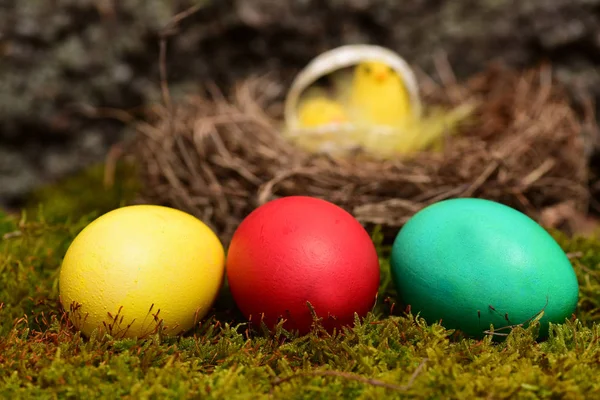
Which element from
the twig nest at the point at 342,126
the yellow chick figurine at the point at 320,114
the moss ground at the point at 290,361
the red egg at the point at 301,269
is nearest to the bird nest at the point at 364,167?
the twig nest at the point at 342,126

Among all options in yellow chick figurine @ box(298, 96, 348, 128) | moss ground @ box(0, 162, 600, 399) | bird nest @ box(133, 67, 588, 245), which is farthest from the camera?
yellow chick figurine @ box(298, 96, 348, 128)

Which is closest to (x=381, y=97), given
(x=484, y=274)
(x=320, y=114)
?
(x=320, y=114)

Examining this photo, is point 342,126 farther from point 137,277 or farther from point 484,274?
point 137,277

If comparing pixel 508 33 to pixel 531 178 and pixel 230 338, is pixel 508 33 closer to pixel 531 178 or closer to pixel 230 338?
pixel 531 178

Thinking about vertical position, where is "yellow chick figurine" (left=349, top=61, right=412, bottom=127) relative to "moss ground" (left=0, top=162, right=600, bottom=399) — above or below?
above

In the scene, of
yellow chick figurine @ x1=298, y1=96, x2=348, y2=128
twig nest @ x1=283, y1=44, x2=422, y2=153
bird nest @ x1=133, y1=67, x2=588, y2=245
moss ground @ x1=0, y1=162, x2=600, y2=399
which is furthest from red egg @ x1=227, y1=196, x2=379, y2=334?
yellow chick figurine @ x1=298, y1=96, x2=348, y2=128

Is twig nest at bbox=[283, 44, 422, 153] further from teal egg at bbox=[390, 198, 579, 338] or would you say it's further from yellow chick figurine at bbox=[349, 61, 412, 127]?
teal egg at bbox=[390, 198, 579, 338]

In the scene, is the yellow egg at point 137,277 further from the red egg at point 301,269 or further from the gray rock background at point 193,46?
the gray rock background at point 193,46
